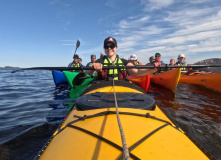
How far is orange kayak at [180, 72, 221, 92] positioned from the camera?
6.56 m

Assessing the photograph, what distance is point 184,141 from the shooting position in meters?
1.37

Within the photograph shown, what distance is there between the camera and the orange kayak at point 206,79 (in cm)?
656

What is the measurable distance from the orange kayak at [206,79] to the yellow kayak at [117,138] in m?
6.24

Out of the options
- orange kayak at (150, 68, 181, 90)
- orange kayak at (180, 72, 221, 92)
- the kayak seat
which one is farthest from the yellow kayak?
orange kayak at (180, 72, 221, 92)

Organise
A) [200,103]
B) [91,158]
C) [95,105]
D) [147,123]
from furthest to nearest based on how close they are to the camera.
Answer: [200,103] → [95,105] → [147,123] → [91,158]

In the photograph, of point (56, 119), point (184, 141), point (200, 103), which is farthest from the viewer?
point (200, 103)

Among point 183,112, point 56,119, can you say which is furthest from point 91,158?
point 183,112

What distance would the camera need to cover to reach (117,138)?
4.25 feet

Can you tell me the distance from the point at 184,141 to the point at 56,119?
10.7 feet

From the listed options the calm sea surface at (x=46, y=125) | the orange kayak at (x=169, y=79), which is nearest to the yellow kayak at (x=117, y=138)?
the calm sea surface at (x=46, y=125)

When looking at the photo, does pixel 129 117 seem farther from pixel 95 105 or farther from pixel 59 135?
pixel 59 135

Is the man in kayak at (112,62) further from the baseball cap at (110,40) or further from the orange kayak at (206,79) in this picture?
the orange kayak at (206,79)

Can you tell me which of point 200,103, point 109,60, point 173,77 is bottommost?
point 200,103

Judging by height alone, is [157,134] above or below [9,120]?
above
